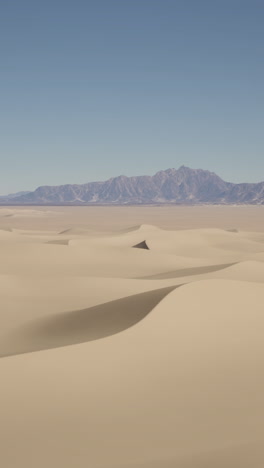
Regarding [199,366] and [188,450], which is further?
[199,366]

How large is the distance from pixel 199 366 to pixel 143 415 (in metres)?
1.52

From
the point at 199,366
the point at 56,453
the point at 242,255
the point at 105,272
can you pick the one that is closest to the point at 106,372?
the point at 199,366

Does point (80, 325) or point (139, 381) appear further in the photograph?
point (80, 325)

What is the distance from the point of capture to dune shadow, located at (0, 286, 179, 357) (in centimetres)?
788

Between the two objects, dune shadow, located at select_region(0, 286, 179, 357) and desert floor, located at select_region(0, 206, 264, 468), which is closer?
desert floor, located at select_region(0, 206, 264, 468)

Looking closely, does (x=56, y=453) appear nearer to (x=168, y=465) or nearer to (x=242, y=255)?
(x=168, y=465)

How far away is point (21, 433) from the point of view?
4.95 m

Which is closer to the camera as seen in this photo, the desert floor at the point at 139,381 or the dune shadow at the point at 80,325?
the desert floor at the point at 139,381

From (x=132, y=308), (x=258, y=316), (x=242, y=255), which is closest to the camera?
(x=258, y=316)

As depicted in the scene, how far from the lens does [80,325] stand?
9.20 metres

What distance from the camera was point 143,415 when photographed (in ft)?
17.8

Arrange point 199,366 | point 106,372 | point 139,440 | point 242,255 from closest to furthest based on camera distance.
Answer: point 139,440 < point 106,372 < point 199,366 < point 242,255

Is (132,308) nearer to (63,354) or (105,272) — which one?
(63,354)

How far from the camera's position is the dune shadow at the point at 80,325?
7.88 m
